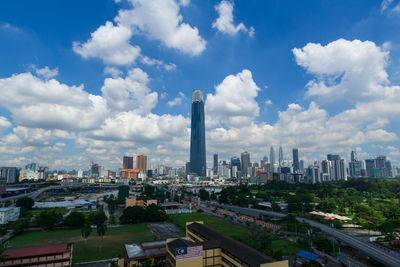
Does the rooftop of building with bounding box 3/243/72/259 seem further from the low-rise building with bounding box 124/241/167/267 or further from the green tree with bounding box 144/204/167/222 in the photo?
the green tree with bounding box 144/204/167/222

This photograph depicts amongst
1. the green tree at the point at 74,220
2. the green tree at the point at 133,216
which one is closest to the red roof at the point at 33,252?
the green tree at the point at 74,220

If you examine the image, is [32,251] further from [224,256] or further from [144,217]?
[144,217]

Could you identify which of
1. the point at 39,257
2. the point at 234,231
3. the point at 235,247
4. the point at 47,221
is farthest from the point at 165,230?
the point at 235,247

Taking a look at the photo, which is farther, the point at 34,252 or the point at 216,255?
the point at 34,252

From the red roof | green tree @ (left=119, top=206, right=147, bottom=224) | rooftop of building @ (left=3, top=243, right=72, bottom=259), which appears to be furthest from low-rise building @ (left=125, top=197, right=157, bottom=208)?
the red roof

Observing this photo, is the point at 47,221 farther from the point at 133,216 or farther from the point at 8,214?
the point at 133,216
